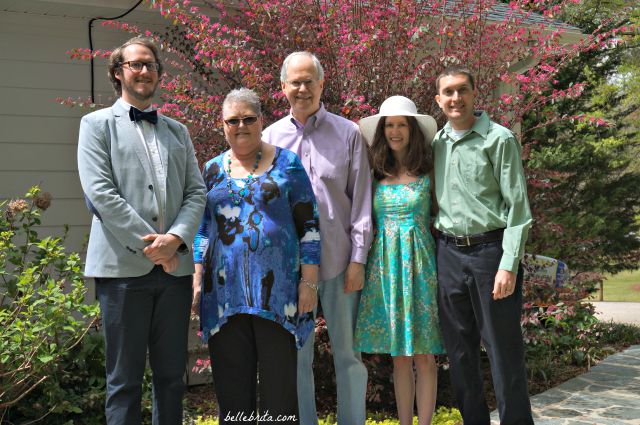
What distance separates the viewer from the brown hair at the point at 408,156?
3.53 metres

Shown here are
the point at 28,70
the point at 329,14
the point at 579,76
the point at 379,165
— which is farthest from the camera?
the point at 579,76

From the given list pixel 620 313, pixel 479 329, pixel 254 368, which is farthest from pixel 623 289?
pixel 254 368

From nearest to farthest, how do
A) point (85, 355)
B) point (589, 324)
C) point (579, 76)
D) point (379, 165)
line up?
point (379, 165), point (85, 355), point (589, 324), point (579, 76)

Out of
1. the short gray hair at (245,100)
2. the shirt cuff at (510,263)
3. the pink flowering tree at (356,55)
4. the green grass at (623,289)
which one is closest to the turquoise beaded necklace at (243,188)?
the short gray hair at (245,100)

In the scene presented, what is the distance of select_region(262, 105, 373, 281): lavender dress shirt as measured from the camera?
3330 millimetres

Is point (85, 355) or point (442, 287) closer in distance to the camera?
point (442, 287)

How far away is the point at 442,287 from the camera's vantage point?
11.2ft

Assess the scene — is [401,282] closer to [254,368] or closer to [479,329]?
[479,329]

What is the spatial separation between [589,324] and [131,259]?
5.39 metres

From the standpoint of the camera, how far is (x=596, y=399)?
5.10 meters

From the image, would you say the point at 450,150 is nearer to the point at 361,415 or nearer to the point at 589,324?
the point at 361,415

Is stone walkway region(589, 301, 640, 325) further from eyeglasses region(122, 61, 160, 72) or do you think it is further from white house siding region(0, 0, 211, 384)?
eyeglasses region(122, 61, 160, 72)

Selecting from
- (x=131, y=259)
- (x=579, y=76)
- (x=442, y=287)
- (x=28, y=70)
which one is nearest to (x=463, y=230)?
(x=442, y=287)

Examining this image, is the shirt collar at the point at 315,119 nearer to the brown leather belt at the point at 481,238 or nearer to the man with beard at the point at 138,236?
the man with beard at the point at 138,236
